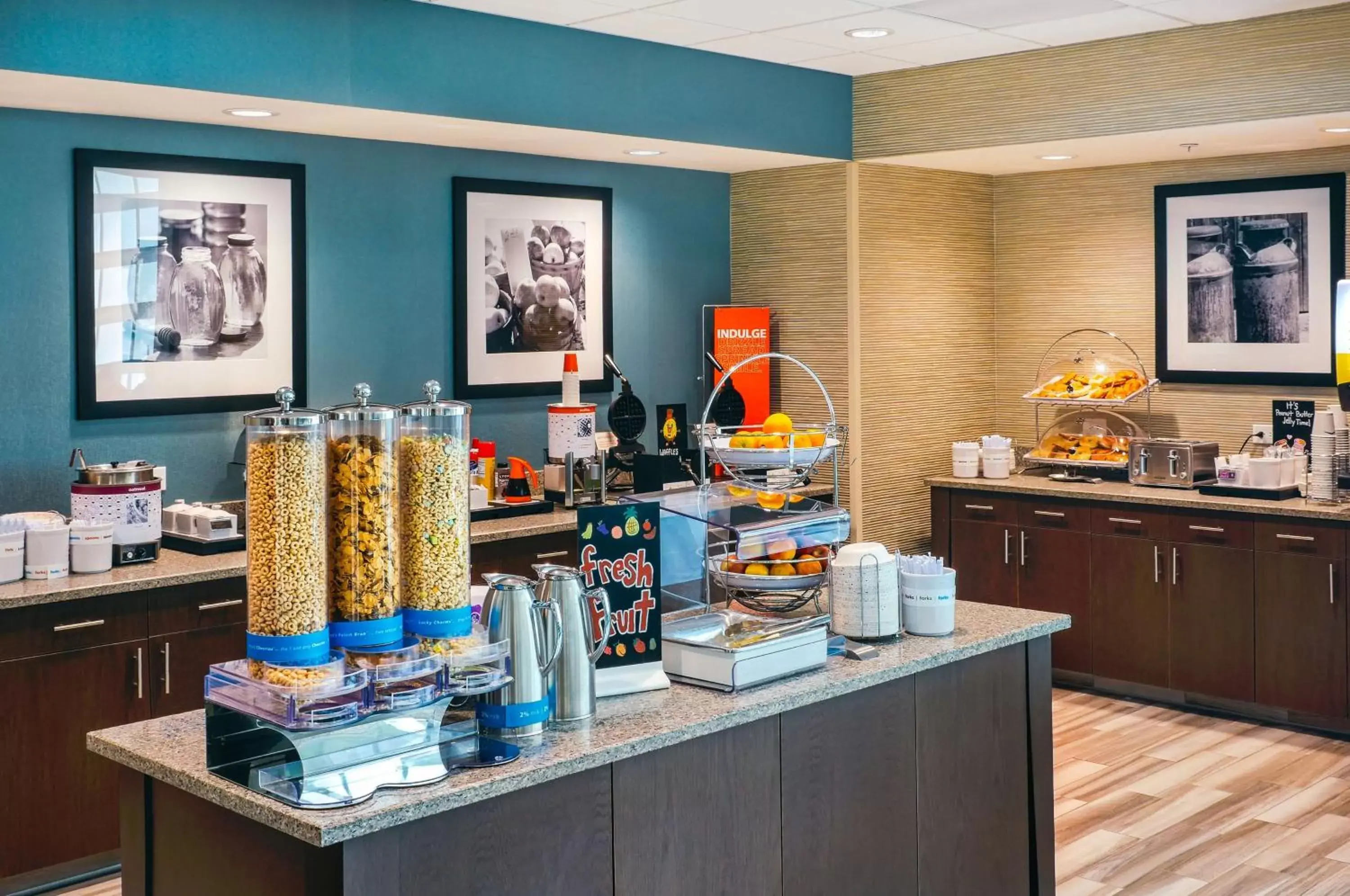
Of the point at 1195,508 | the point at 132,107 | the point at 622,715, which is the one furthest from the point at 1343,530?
the point at 132,107

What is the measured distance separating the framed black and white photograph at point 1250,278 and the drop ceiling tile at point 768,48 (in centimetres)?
196

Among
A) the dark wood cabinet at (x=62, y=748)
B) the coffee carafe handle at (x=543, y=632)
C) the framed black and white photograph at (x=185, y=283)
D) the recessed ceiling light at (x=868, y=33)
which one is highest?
the recessed ceiling light at (x=868, y=33)

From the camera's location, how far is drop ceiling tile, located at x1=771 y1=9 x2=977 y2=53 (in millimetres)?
5195

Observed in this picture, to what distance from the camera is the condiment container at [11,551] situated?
4207 millimetres

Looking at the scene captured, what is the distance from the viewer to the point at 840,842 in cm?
320

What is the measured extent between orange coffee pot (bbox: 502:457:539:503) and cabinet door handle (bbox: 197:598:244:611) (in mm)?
1342

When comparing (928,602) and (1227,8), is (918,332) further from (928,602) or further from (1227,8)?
(928,602)

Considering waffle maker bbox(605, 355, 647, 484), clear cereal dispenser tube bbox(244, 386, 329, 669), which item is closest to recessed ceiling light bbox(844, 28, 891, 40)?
waffle maker bbox(605, 355, 647, 484)

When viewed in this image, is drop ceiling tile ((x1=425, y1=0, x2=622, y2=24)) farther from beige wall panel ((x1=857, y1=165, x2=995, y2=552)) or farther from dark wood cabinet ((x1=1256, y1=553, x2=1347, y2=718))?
dark wood cabinet ((x1=1256, y1=553, x2=1347, y2=718))

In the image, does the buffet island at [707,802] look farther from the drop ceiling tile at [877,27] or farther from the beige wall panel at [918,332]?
the beige wall panel at [918,332]

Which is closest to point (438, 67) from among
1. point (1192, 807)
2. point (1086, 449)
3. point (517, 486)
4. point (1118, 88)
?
point (517, 486)

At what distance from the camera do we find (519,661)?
8.55 feet

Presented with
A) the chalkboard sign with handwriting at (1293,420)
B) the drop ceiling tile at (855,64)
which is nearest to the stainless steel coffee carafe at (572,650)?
the drop ceiling tile at (855,64)

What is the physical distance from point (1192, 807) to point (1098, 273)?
3.01m
